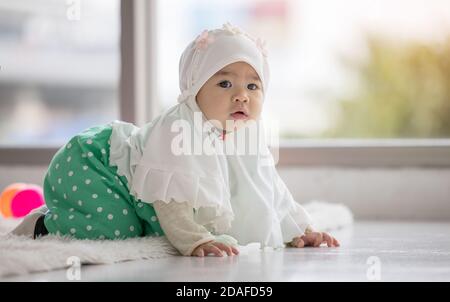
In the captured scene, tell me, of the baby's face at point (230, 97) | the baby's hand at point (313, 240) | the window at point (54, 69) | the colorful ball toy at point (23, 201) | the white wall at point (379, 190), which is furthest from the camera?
the window at point (54, 69)

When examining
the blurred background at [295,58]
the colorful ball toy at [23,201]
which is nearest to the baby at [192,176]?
the colorful ball toy at [23,201]

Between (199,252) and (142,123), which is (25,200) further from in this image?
(199,252)

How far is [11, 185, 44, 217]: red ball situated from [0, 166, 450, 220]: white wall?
934mm

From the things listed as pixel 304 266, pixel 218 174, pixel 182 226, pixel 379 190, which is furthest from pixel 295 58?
pixel 304 266

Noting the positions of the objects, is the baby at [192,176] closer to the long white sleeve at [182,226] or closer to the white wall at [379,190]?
the long white sleeve at [182,226]

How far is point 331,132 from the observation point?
3201 millimetres

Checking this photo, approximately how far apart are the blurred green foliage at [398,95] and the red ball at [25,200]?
4.20 feet

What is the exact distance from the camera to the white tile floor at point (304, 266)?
128cm

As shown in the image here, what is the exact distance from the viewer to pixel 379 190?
112 inches

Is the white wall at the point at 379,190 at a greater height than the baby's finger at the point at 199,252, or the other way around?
the baby's finger at the point at 199,252

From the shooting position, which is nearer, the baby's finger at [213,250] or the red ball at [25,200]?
the baby's finger at [213,250]

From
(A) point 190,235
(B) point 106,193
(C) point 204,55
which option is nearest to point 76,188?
(B) point 106,193

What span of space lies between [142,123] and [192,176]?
142 centimetres
